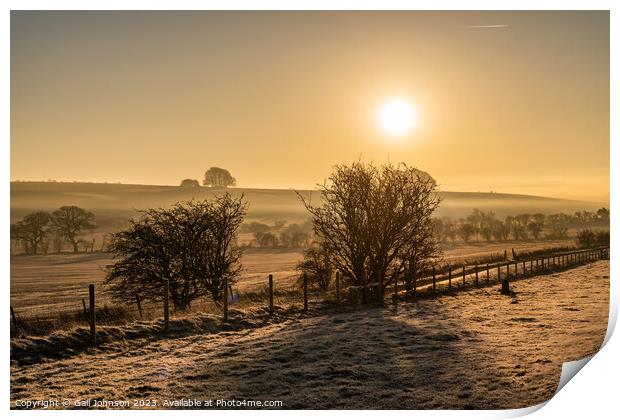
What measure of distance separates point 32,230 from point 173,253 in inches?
188

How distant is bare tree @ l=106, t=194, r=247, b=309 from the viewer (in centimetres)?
1616

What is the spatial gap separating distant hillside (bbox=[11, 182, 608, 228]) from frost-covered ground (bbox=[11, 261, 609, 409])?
88.0 inches

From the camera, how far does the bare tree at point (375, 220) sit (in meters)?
14.5

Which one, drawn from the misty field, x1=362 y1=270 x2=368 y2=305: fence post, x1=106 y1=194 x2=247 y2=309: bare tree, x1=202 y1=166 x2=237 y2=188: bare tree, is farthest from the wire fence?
x1=202 y1=166 x2=237 y2=188: bare tree

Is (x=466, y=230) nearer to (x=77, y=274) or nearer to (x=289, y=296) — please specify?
(x=289, y=296)

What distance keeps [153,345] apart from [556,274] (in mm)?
13858

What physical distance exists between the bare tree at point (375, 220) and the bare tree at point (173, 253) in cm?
327

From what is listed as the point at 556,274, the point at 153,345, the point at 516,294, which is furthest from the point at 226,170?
the point at 556,274

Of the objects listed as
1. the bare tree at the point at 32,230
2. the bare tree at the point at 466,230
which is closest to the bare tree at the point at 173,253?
the bare tree at the point at 32,230

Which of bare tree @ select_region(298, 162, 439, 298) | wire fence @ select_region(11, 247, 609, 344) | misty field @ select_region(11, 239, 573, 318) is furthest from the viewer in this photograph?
bare tree @ select_region(298, 162, 439, 298)

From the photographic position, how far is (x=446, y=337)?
408 inches

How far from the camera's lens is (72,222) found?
58.5ft

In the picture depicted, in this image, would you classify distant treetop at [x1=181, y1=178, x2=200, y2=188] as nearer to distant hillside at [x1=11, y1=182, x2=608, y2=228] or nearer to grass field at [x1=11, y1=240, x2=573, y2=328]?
distant hillside at [x1=11, y1=182, x2=608, y2=228]
